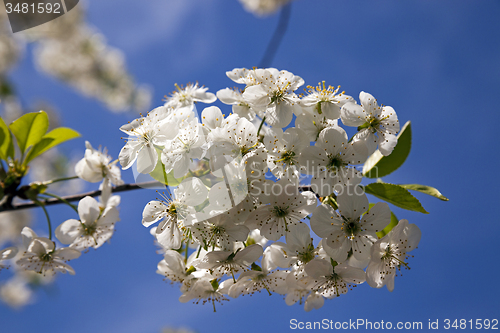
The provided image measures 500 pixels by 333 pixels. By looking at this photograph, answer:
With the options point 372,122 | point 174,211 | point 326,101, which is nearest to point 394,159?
point 372,122

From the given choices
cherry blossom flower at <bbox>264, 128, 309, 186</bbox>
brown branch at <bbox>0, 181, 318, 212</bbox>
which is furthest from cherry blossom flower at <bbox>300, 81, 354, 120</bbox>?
brown branch at <bbox>0, 181, 318, 212</bbox>

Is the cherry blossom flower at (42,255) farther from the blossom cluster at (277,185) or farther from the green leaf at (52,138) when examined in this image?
the blossom cluster at (277,185)

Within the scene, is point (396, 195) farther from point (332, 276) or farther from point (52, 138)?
point (52, 138)

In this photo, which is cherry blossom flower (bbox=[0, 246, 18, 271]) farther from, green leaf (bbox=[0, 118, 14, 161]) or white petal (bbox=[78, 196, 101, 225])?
green leaf (bbox=[0, 118, 14, 161])

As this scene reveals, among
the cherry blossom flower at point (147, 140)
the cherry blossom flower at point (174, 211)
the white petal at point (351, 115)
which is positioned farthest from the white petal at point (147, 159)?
the white petal at point (351, 115)

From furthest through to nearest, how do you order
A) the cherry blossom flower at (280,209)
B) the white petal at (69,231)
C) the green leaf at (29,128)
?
the green leaf at (29,128) → the white petal at (69,231) → the cherry blossom flower at (280,209)

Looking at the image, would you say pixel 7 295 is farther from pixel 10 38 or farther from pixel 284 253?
pixel 284 253
